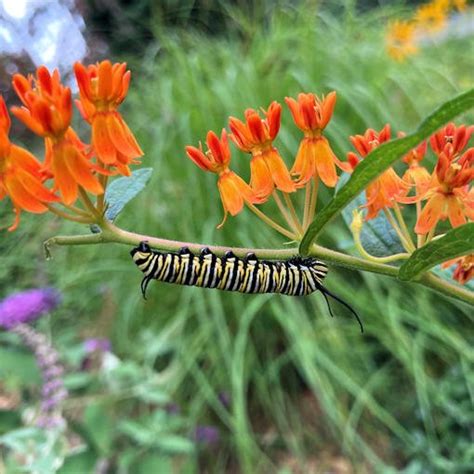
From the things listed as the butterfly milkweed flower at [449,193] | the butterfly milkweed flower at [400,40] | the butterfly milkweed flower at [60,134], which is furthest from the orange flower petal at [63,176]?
the butterfly milkweed flower at [400,40]

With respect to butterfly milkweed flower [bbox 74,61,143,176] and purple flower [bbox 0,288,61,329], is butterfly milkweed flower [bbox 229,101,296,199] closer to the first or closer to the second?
butterfly milkweed flower [bbox 74,61,143,176]

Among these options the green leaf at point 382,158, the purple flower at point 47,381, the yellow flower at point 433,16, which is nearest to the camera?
the green leaf at point 382,158

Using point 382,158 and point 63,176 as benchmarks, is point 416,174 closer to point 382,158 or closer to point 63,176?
point 382,158

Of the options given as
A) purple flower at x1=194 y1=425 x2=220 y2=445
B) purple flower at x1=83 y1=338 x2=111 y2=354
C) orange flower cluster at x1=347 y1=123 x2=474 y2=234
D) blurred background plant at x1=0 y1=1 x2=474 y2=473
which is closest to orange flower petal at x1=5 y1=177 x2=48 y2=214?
orange flower cluster at x1=347 y1=123 x2=474 y2=234

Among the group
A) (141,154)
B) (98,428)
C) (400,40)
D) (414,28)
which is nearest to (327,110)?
(141,154)

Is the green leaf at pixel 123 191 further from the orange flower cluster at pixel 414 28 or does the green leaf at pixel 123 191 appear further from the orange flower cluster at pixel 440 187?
the orange flower cluster at pixel 414 28

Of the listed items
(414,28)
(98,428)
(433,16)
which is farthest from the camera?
(414,28)
